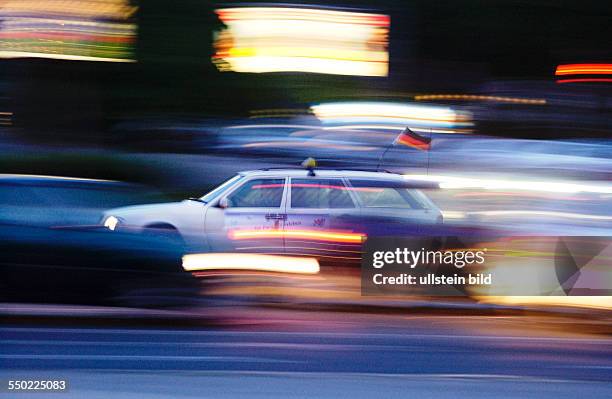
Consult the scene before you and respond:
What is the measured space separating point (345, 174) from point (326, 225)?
350 mm

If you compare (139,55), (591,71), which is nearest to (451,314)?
(591,71)

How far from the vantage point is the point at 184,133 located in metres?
5.47

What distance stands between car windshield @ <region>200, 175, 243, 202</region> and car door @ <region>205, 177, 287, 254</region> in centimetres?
5

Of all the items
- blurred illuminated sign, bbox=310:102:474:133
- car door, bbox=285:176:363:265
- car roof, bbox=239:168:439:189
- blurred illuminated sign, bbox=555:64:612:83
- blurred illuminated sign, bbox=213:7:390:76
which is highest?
blurred illuminated sign, bbox=213:7:390:76

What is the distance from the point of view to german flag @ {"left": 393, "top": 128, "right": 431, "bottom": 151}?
211 inches

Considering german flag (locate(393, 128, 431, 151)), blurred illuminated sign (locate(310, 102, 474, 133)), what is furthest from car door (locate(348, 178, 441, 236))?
blurred illuminated sign (locate(310, 102, 474, 133))

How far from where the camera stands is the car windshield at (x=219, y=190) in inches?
213

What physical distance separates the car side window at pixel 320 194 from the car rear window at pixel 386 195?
0.08 metres

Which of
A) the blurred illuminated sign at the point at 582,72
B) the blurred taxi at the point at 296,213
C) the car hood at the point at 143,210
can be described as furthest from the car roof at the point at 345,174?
the blurred illuminated sign at the point at 582,72

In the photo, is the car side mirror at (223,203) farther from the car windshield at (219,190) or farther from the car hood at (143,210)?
the car hood at (143,210)

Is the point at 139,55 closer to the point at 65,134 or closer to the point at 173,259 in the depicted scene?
the point at 65,134

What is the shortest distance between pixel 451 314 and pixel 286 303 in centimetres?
106

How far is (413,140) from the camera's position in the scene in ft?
17.6

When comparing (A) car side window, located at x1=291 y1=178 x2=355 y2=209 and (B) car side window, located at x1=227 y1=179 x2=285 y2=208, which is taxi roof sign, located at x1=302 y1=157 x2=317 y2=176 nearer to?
(A) car side window, located at x1=291 y1=178 x2=355 y2=209
